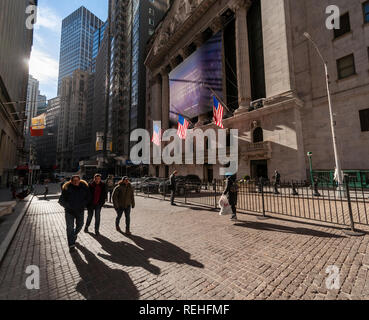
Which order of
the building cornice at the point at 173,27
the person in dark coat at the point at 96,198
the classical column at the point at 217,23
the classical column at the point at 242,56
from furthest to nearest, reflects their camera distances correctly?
1. the building cornice at the point at 173,27
2. the classical column at the point at 217,23
3. the classical column at the point at 242,56
4. the person in dark coat at the point at 96,198

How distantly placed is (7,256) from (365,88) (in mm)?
25812

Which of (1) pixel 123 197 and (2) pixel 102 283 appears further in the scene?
(1) pixel 123 197

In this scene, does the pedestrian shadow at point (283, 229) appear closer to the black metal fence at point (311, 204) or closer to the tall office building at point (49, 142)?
the black metal fence at point (311, 204)

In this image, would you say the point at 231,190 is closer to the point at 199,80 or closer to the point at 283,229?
the point at 283,229

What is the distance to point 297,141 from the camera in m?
18.8

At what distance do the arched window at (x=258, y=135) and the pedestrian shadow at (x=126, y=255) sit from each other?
21146 millimetres

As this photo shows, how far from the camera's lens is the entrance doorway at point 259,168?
21656 millimetres

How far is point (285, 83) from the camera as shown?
2039 cm

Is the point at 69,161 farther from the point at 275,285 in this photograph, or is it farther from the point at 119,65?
the point at 275,285

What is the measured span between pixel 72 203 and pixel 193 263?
3.52 meters
